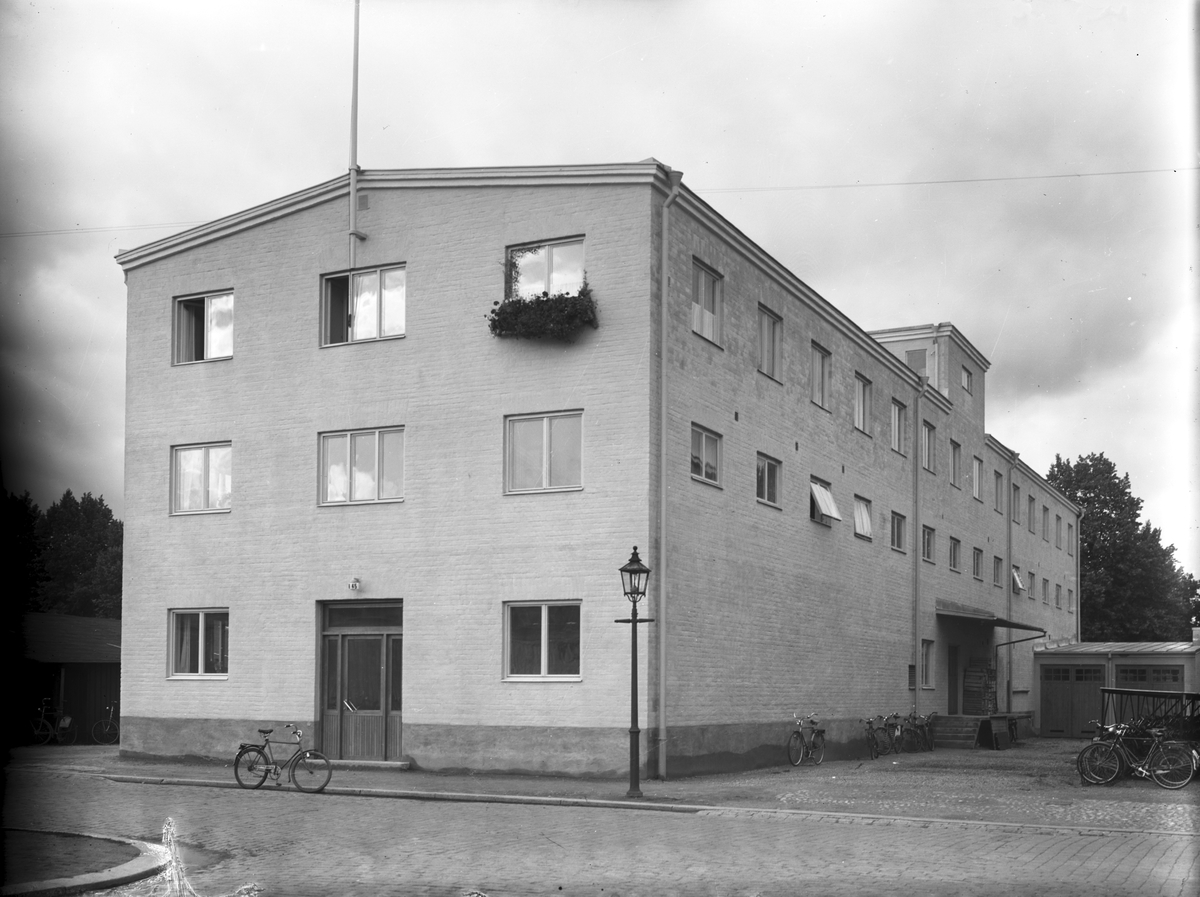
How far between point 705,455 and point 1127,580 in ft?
176

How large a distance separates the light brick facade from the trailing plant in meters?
0.29

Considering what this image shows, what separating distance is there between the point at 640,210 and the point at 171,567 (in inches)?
451

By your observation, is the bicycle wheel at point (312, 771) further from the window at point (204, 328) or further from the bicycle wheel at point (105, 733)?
the bicycle wheel at point (105, 733)

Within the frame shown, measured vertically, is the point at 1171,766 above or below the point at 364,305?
below

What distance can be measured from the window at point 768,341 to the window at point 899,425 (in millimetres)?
8331

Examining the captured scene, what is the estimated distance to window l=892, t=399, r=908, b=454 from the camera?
114ft

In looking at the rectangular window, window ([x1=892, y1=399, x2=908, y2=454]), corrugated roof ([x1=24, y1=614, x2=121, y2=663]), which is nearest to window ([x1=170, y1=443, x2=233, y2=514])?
corrugated roof ([x1=24, y1=614, x2=121, y2=663])

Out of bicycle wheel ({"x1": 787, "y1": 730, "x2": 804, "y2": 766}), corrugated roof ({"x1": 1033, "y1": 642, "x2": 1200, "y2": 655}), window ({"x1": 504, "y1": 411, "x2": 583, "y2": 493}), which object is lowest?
bicycle wheel ({"x1": 787, "y1": 730, "x2": 804, "y2": 766})

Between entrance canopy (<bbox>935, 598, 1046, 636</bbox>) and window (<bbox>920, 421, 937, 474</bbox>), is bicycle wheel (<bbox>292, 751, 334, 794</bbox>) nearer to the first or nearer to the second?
entrance canopy (<bbox>935, 598, 1046, 636</bbox>)

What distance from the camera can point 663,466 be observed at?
21.8 m

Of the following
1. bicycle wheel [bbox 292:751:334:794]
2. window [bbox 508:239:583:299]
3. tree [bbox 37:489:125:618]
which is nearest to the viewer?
bicycle wheel [bbox 292:751:334:794]

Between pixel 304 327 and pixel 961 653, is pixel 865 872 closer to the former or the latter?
pixel 304 327

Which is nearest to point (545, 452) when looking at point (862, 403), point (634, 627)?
point (634, 627)

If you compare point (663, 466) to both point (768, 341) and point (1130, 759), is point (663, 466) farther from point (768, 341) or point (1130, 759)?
point (1130, 759)
